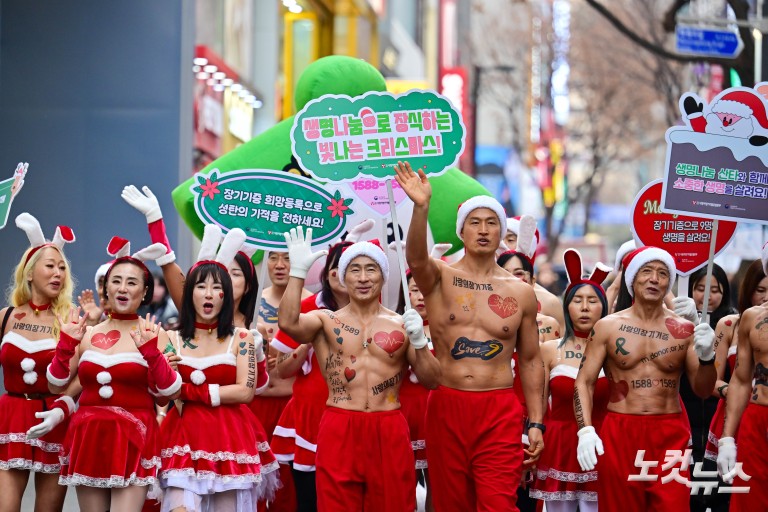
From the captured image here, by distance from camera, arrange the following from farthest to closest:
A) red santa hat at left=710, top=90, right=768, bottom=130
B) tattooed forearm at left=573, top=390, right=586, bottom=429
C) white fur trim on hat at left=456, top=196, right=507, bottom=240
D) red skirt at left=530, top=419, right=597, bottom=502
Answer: red skirt at left=530, top=419, right=597, bottom=502 → red santa hat at left=710, top=90, right=768, bottom=130 → white fur trim on hat at left=456, top=196, right=507, bottom=240 → tattooed forearm at left=573, top=390, right=586, bottom=429

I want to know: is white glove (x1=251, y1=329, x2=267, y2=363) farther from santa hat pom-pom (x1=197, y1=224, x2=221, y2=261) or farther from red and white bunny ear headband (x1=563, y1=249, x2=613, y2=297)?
red and white bunny ear headband (x1=563, y1=249, x2=613, y2=297)

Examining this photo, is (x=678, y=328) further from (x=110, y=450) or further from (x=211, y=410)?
(x=110, y=450)

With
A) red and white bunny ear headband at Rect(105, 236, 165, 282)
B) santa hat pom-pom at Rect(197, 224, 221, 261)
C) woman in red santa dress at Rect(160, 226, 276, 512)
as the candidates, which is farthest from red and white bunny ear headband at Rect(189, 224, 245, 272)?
red and white bunny ear headband at Rect(105, 236, 165, 282)

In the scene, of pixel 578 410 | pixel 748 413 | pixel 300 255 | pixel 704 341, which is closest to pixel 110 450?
pixel 300 255

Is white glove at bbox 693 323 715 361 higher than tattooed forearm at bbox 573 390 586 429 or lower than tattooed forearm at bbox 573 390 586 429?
higher

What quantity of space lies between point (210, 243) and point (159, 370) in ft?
4.01

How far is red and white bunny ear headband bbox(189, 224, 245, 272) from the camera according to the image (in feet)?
28.9

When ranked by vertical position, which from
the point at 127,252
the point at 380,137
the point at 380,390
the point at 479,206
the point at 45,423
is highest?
the point at 380,137

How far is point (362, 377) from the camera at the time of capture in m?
8.15

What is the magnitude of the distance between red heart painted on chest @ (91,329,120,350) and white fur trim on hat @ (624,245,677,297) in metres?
3.25

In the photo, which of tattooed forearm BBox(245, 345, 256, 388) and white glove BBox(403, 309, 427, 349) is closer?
white glove BBox(403, 309, 427, 349)

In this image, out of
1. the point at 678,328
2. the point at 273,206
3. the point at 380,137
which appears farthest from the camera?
the point at 273,206

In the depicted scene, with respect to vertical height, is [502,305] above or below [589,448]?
above

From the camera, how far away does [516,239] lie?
11.5 m
